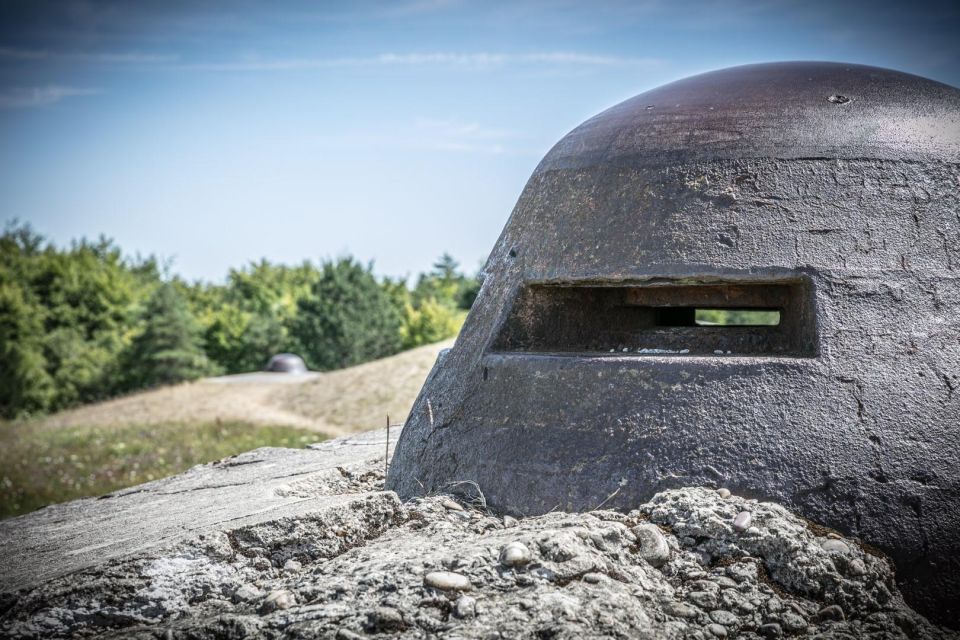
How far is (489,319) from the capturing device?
3.97 metres

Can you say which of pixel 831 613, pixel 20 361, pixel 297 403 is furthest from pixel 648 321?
pixel 20 361

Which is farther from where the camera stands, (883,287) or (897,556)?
(883,287)

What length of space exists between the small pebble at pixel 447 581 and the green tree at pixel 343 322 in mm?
31726

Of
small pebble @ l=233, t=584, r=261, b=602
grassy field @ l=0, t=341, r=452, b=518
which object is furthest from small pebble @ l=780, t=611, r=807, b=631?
grassy field @ l=0, t=341, r=452, b=518

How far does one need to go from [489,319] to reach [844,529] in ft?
5.55

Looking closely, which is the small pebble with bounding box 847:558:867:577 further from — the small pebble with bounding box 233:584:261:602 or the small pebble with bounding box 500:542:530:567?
the small pebble with bounding box 233:584:261:602

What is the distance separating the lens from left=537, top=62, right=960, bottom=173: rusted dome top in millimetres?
3553

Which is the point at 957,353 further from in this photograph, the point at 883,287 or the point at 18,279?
the point at 18,279

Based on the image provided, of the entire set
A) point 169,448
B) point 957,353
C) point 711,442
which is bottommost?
point 169,448

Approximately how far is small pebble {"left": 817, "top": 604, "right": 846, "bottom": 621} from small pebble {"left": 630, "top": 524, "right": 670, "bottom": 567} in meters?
0.49

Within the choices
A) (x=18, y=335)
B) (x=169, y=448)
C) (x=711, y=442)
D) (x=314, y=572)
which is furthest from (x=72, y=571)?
(x=18, y=335)

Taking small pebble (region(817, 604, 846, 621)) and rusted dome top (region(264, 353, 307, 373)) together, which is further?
rusted dome top (region(264, 353, 307, 373))

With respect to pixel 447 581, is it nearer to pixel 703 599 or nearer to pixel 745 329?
pixel 703 599

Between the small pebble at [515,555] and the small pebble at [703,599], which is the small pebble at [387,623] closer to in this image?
the small pebble at [515,555]
